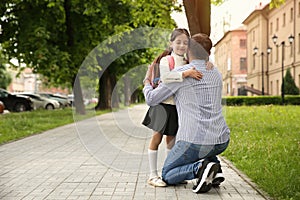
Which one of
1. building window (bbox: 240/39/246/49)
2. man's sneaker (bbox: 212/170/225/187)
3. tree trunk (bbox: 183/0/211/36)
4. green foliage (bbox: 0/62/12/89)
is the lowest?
man's sneaker (bbox: 212/170/225/187)

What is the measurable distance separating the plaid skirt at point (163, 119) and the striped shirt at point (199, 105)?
0.97 feet

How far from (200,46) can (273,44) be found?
2139 inches

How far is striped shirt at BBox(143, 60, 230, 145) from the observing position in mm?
5465

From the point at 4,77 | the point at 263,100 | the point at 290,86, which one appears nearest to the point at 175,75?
the point at 263,100

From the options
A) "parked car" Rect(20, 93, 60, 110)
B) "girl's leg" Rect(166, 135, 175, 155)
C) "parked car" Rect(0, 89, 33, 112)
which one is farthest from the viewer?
"parked car" Rect(20, 93, 60, 110)

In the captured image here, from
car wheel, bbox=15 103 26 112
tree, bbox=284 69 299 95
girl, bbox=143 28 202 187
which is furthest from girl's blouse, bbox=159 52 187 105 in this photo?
tree, bbox=284 69 299 95

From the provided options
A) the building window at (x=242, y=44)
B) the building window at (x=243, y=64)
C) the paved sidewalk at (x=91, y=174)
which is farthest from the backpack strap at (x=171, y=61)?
the building window at (x=242, y=44)

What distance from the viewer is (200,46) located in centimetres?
556

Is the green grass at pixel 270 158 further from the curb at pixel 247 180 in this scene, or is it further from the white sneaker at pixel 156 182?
the white sneaker at pixel 156 182

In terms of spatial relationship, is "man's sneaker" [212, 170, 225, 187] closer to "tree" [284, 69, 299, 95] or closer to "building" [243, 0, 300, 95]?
"tree" [284, 69, 299, 95]

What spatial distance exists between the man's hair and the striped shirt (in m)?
0.08

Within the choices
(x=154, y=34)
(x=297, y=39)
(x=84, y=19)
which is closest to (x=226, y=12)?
(x=154, y=34)

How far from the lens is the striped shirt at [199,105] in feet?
17.9

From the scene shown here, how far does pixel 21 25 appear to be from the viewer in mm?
23469
